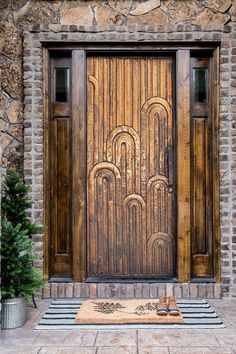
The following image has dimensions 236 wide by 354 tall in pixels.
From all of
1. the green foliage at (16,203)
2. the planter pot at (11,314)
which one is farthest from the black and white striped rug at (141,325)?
the green foliage at (16,203)

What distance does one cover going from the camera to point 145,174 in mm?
4070

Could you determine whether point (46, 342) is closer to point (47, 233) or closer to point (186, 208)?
point (47, 233)

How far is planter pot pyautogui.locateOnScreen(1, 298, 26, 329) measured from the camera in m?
3.22

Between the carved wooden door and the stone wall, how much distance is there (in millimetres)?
308

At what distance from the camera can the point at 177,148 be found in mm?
3984

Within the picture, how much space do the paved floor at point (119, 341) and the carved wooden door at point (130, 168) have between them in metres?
0.98

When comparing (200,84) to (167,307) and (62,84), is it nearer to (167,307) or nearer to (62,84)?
(62,84)

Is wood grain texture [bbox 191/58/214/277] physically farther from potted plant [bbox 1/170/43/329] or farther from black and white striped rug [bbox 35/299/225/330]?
potted plant [bbox 1/170/43/329]

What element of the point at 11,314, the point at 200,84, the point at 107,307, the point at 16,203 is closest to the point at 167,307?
the point at 107,307

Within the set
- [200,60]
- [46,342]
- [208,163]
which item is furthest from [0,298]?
[200,60]

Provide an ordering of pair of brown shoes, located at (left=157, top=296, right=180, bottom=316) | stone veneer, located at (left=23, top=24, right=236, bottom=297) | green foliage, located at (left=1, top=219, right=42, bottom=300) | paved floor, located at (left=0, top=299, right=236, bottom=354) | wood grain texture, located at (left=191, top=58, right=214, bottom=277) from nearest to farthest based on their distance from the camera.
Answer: paved floor, located at (left=0, top=299, right=236, bottom=354)
green foliage, located at (left=1, top=219, right=42, bottom=300)
pair of brown shoes, located at (left=157, top=296, right=180, bottom=316)
stone veneer, located at (left=23, top=24, right=236, bottom=297)
wood grain texture, located at (left=191, top=58, right=214, bottom=277)

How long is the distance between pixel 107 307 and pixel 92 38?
7.44 ft

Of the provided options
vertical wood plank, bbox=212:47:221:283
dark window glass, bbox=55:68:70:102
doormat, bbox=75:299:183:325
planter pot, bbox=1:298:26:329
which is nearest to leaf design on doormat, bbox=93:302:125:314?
doormat, bbox=75:299:183:325

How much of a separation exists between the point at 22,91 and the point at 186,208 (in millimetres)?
1770
